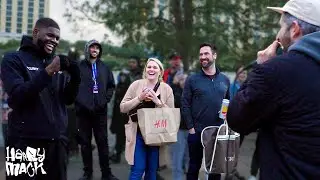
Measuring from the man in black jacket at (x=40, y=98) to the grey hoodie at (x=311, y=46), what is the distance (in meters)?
1.88

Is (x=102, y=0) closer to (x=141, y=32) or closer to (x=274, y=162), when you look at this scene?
(x=141, y=32)

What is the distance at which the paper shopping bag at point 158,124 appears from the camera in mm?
5508

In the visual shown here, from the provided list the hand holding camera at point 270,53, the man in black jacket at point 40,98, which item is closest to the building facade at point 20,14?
the man in black jacket at point 40,98

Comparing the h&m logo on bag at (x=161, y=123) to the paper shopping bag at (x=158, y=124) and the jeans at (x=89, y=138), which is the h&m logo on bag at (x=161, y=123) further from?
the jeans at (x=89, y=138)

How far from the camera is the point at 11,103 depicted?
3549 millimetres

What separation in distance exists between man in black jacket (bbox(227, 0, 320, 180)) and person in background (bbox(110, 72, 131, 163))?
6115mm

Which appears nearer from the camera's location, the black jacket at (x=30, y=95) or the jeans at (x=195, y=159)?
the black jacket at (x=30, y=95)

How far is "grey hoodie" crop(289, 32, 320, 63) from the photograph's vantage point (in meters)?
2.19

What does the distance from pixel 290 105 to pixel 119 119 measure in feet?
21.5

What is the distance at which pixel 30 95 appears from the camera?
343cm

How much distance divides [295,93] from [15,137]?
7.48 feet

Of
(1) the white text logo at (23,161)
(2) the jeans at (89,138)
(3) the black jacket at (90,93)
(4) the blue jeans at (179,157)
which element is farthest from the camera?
(2) the jeans at (89,138)

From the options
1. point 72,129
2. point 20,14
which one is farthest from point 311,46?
point 20,14

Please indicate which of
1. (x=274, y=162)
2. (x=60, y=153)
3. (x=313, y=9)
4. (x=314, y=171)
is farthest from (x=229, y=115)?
(x=60, y=153)
